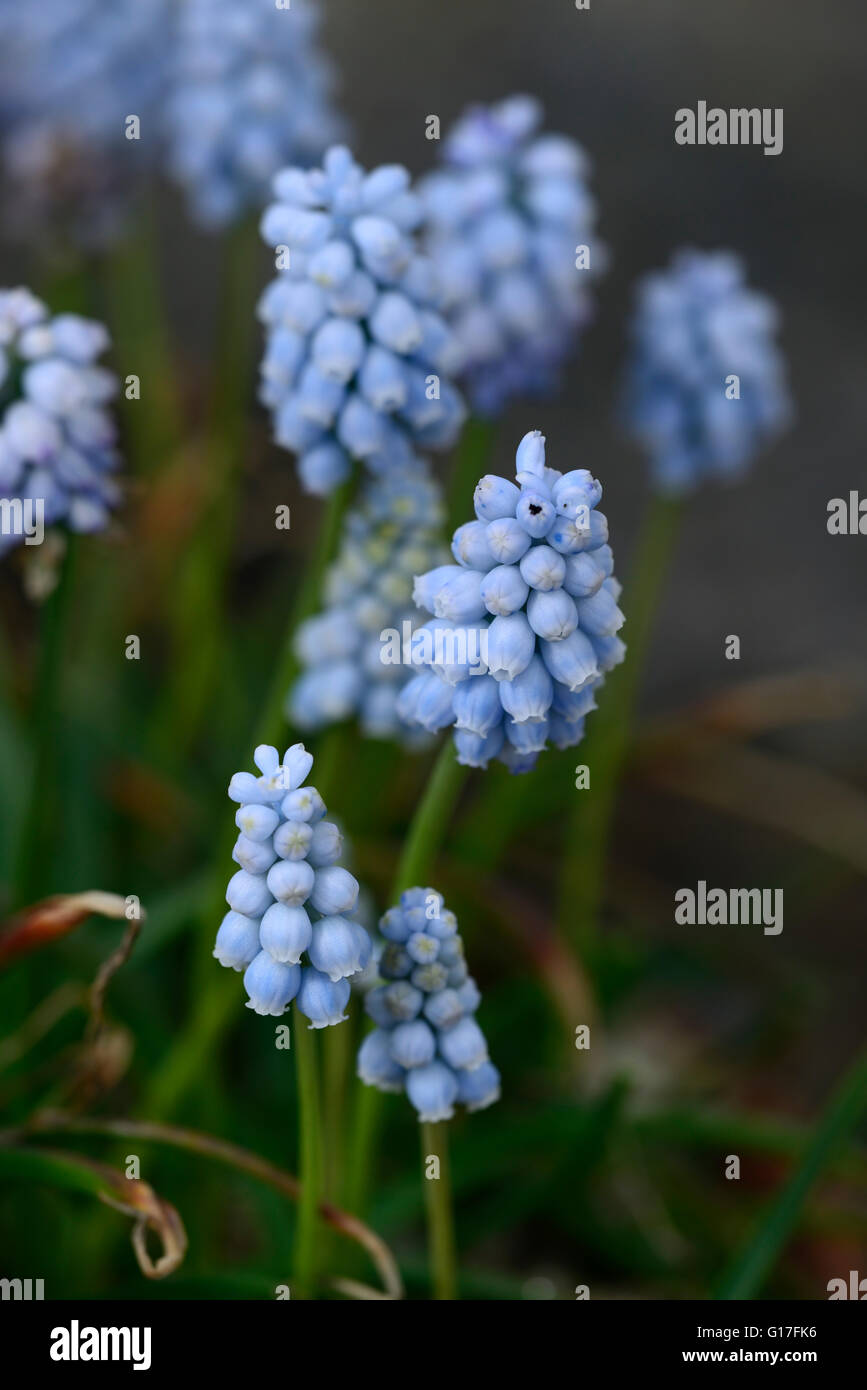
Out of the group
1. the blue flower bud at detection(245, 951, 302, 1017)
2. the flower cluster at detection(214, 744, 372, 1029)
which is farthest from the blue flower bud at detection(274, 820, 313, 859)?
the blue flower bud at detection(245, 951, 302, 1017)

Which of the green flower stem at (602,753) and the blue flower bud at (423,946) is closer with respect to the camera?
the blue flower bud at (423,946)

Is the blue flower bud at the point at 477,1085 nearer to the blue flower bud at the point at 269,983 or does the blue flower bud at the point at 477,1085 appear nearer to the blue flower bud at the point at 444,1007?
the blue flower bud at the point at 444,1007

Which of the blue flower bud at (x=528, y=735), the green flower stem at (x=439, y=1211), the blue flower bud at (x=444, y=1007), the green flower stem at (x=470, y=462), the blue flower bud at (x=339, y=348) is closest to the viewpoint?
the blue flower bud at (x=528, y=735)

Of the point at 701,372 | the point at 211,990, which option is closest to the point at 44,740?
the point at 211,990

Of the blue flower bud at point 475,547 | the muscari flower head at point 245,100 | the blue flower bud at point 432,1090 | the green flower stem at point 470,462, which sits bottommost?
the blue flower bud at point 432,1090

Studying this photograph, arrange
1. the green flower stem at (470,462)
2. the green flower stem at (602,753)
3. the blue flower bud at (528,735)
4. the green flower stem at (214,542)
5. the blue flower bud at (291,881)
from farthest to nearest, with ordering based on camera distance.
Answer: the green flower stem at (214,542)
the green flower stem at (602,753)
the green flower stem at (470,462)
the blue flower bud at (528,735)
the blue flower bud at (291,881)

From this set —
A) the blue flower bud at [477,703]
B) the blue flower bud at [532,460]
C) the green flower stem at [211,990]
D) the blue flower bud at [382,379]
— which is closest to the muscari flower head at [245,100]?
the green flower stem at [211,990]

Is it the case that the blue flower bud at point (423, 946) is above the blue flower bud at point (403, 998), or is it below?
above
